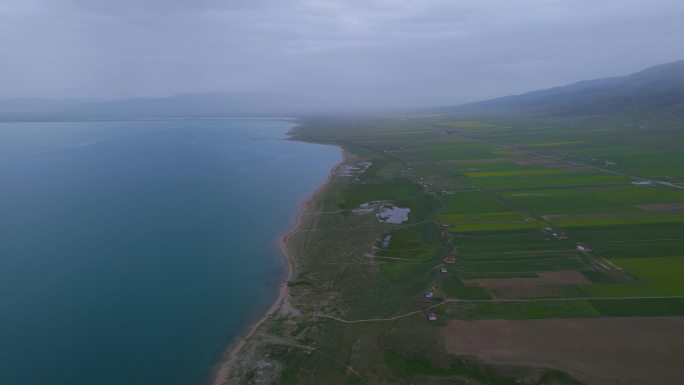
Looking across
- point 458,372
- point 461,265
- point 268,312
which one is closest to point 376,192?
point 461,265

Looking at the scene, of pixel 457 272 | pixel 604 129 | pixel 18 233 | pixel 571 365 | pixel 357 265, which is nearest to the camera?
pixel 571 365

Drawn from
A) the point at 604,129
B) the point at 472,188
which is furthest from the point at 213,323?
the point at 604,129

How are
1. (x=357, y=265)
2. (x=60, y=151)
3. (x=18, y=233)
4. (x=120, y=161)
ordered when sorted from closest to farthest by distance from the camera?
1. (x=357, y=265)
2. (x=18, y=233)
3. (x=120, y=161)
4. (x=60, y=151)

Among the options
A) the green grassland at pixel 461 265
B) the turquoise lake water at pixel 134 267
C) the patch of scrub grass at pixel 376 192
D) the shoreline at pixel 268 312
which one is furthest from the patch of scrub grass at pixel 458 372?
the patch of scrub grass at pixel 376 192

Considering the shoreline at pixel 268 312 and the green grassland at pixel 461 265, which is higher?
the green grassland at pixel 461 265

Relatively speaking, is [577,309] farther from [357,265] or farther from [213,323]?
[213,323]

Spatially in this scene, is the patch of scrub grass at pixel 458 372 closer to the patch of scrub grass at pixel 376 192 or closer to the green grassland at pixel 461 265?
the green grassland at pixel 461 265

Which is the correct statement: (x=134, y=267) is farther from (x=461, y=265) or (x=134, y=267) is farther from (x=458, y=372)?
(x=458, y=372)
